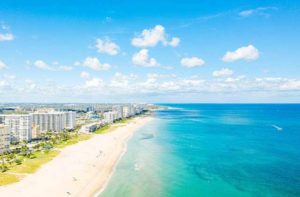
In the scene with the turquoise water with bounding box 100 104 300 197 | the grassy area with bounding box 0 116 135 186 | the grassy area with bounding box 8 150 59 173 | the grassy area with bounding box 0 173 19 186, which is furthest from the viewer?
the grassy area with bounding box 8 150 59 173

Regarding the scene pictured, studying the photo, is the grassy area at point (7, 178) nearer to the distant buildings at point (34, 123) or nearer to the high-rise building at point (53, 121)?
the distant buildings at point (34, 123)

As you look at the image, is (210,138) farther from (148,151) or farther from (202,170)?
(202,170)

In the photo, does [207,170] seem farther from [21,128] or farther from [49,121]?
[49,121]

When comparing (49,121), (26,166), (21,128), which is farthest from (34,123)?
(26,166)

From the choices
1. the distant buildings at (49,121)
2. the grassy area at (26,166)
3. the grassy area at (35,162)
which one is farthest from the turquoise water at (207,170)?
the distant buildings at (49,121)

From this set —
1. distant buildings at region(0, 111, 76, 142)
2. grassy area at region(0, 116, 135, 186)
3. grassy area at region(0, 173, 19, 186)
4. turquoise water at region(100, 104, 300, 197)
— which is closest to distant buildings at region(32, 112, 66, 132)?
distant buildings at region(0, 111, 76, 142)

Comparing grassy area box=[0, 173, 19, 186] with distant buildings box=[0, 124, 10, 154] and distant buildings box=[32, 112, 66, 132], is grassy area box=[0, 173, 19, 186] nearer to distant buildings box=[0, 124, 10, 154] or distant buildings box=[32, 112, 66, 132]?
distant buildings box=[0, 124, 10, 154]
